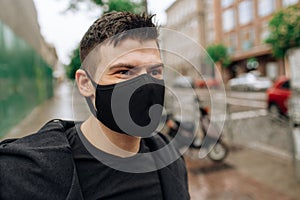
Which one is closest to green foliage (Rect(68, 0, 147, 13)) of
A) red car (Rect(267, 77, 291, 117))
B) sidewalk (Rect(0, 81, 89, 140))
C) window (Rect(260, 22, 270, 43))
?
sidewalk (Rect(0, 81, 89, 140))

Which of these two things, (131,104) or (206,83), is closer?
(131,104)

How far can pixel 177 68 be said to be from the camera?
2.57 ft

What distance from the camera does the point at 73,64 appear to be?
2.61ft

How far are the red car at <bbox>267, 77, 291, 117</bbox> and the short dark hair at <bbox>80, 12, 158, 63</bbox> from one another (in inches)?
203

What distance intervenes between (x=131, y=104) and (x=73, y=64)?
8.8 inches

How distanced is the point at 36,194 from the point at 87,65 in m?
0.30

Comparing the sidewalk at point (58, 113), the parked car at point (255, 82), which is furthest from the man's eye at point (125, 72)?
the parked car at point (255, 82)

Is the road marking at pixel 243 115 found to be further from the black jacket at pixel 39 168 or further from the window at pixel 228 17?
the black jacket at pixel 39 168

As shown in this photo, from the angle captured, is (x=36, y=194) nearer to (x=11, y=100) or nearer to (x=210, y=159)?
(x=11, y=100)

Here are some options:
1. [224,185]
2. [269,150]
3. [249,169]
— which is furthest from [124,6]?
[269,150]

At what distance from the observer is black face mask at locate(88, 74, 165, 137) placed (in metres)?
0.68

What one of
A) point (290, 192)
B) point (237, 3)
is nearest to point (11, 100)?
point (237, 3)

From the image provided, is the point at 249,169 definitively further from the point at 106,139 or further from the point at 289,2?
the point at 106,139

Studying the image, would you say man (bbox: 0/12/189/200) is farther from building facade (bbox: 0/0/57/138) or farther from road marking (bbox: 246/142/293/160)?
road marking (bbox: 246/142/293/160)
